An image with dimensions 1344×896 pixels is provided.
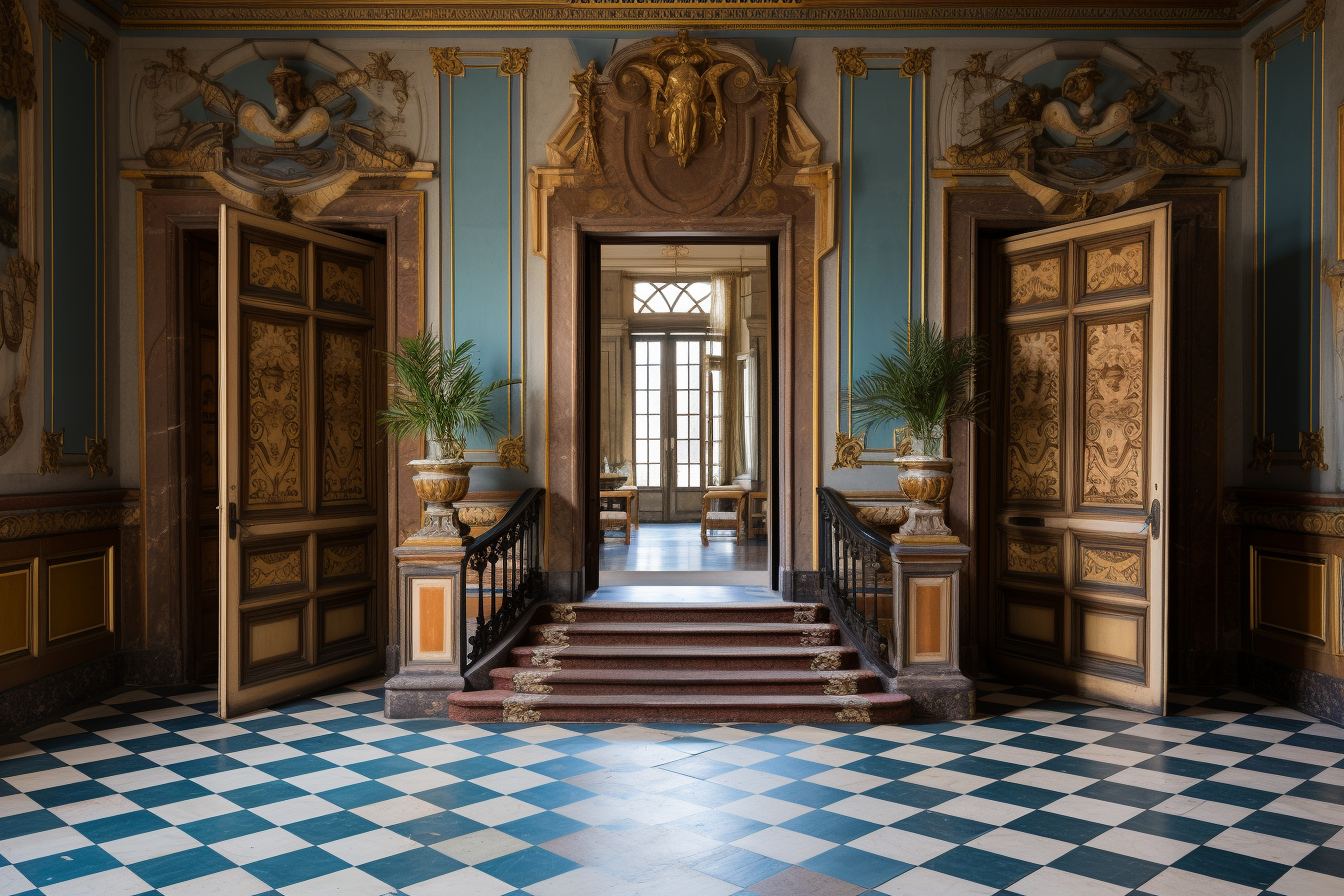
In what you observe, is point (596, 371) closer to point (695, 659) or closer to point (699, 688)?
point (695, 659)

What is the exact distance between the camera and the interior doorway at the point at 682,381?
14.2m

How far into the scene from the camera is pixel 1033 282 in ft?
20.7

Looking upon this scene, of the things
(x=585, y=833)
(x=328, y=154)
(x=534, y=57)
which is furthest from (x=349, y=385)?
(x=585, y=833)

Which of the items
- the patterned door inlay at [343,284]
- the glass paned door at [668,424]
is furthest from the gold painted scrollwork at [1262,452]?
the glass paned door at [668,424]

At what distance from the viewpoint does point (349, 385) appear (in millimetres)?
6398

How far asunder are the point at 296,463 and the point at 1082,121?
17.7 feet

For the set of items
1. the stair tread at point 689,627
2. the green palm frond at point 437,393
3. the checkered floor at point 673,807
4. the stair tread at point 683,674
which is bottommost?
the checkered floor at point 673,807

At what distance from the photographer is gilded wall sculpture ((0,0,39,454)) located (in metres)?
5.17

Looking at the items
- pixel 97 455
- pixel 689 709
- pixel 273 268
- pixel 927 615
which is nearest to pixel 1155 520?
pixel 927 615

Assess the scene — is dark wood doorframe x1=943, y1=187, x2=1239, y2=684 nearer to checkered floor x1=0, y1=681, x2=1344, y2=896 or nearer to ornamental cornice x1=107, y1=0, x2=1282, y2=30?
checkered floor x1=0, y1=681, x2=1344, y2=896

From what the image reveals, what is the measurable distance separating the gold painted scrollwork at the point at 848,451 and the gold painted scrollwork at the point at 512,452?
201 cm

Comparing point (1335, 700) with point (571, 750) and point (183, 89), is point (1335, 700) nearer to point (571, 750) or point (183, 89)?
point (571, 750)

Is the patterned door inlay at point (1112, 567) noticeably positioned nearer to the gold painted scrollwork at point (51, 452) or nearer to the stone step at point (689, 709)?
the stone step at point (689, 709)

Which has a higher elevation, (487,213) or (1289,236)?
(487,213)
